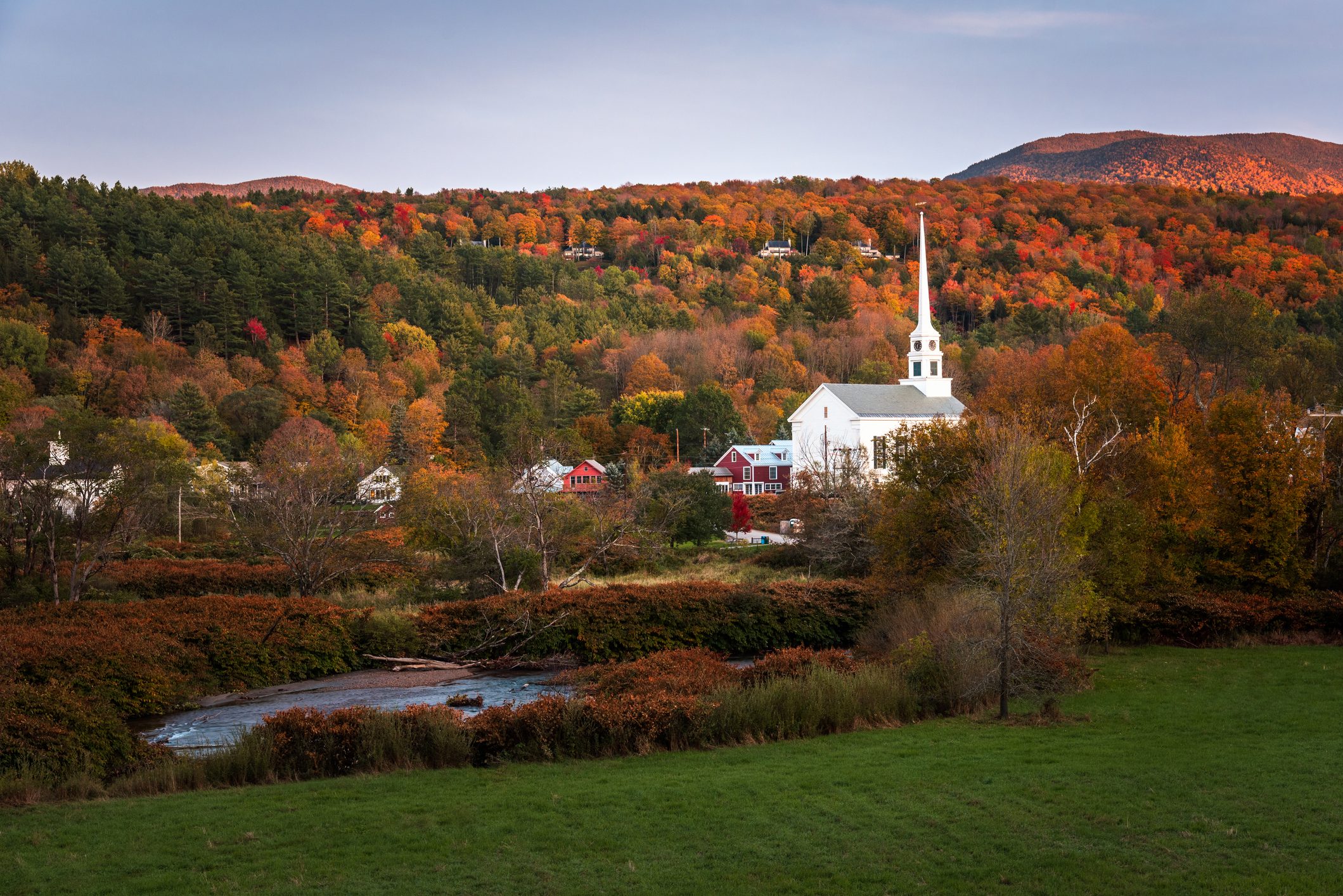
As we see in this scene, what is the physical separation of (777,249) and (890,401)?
324 feet

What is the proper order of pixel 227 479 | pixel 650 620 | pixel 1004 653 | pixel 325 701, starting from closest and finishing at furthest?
pixel 1004 653, pixel 325 701, pixel 650 620, pixel 227 479

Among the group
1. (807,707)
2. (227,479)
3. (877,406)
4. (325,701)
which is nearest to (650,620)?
(325,701)

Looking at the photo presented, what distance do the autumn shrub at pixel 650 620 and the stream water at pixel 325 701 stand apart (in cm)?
186

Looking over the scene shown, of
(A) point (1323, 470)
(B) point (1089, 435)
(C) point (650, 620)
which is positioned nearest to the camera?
(C) point (650, 620)

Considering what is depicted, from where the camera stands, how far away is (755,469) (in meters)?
78.2

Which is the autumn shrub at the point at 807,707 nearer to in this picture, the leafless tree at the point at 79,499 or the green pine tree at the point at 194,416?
the leafless tree at the point at 79,499

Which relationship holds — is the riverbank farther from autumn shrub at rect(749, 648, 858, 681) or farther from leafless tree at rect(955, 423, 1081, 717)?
leafless tree at rect(955, 423, 1081, 717)

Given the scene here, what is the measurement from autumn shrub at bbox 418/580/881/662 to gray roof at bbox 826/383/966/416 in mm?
36544

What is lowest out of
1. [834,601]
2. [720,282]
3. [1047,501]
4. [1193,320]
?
[834,601]

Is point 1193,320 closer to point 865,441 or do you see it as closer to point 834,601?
point 865,441

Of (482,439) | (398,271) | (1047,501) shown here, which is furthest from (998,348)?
(1047,501)

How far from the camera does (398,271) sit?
405 feet

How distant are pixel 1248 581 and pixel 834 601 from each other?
497 inches

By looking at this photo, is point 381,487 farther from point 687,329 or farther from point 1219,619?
point 687,329
